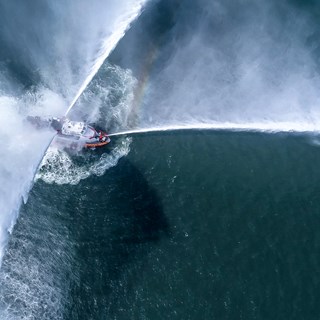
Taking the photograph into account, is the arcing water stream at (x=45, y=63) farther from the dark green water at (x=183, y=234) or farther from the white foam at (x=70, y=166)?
the dark green water at (x=183, y=234)

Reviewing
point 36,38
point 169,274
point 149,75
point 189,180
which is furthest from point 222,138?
point 36,38

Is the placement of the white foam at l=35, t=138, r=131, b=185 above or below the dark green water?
above

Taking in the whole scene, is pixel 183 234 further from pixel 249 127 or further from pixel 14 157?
pixel 14 157

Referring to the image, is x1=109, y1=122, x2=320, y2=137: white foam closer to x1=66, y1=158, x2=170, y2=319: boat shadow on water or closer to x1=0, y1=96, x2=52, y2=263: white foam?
x1=66, y1=158, x2=170, y2=319: boat shadow on water

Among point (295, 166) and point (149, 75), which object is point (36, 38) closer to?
point (149, 75)

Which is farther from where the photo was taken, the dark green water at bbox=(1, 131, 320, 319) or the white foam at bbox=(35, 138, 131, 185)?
the white foam at bbox=(35, 138, 131, 185)

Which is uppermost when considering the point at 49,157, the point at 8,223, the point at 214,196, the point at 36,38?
the point at 36,38

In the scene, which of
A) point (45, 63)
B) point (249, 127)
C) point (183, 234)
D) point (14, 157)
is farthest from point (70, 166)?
point (249, 127)

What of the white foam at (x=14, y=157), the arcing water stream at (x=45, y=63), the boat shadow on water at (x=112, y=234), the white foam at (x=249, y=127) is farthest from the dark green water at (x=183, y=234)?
the arcing water stream at (x=45, y=63)

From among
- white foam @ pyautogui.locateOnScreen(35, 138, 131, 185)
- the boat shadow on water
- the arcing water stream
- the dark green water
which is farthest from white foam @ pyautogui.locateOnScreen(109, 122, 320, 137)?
the arcing water stream
